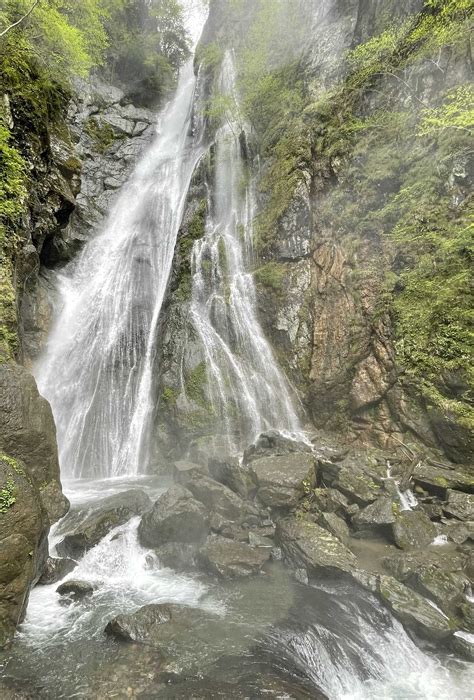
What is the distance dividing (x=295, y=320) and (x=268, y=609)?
32.9 feet

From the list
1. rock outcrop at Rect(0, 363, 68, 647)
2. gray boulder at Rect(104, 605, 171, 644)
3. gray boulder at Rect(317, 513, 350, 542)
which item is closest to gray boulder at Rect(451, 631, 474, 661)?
gray boulder at Rect(317, 513, 350, 542)

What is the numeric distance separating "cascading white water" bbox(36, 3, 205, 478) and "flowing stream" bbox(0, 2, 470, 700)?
64mm

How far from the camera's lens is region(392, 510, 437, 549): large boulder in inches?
297

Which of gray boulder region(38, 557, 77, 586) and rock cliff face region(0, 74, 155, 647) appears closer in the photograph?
rock cliff face region(0, 74, 155, 647)

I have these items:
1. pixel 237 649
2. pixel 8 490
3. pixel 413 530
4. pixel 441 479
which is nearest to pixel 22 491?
pixel 8 490

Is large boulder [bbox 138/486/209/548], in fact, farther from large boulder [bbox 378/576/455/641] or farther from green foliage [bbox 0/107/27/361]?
green foliage [bbox 0/107/27/361]

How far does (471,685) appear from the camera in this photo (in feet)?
16.1

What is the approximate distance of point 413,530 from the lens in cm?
773

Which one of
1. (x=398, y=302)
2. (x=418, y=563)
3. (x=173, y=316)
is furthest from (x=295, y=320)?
(x=418, y=563)

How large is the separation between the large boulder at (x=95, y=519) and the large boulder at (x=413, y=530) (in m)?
5.96

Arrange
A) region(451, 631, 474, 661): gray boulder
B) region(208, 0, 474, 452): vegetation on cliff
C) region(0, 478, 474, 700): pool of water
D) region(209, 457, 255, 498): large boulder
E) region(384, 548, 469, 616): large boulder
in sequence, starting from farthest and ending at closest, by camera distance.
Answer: region(208, 0, 474, 452): vegetation on cliff → region(209, 457, 255, 498): large boulder → region(384, 548, 469, 616): large boulder → region(451, 631, 474, 661): gray boulder → region(0, 478, 474, 700): pool of water

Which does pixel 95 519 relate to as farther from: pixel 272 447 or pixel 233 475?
pixel 272 447

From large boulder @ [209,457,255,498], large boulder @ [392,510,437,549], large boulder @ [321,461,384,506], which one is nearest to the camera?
large boulder @ [392,510,437,549]

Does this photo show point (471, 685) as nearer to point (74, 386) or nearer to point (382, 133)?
point (74, 386)
